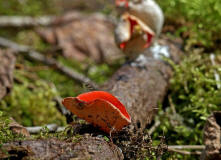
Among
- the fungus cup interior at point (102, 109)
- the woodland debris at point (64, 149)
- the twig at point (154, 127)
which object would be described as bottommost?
the twig at point (154, 127)

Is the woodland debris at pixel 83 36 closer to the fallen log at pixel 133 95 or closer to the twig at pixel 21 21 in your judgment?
the twig at pixel 21 21

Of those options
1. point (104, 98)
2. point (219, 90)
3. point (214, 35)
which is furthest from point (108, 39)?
point (104, 98)

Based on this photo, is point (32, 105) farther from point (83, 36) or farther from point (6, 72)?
point (83, 36)

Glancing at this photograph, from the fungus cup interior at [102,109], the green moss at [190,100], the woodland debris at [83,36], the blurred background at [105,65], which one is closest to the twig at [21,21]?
the blurred background at [105,65]

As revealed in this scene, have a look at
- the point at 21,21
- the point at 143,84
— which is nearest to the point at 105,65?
the point at 143,84

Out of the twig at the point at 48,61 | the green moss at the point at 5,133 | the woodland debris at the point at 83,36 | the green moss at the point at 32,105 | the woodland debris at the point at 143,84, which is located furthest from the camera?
the woodland debris at the point at 83,36

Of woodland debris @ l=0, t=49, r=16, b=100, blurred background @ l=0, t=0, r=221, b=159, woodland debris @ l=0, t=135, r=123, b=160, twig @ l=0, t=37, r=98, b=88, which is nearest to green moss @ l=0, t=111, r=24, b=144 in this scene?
woodland debris @ l=0, t=135, r=123, b=160

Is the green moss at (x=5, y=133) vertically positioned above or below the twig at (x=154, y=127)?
above
